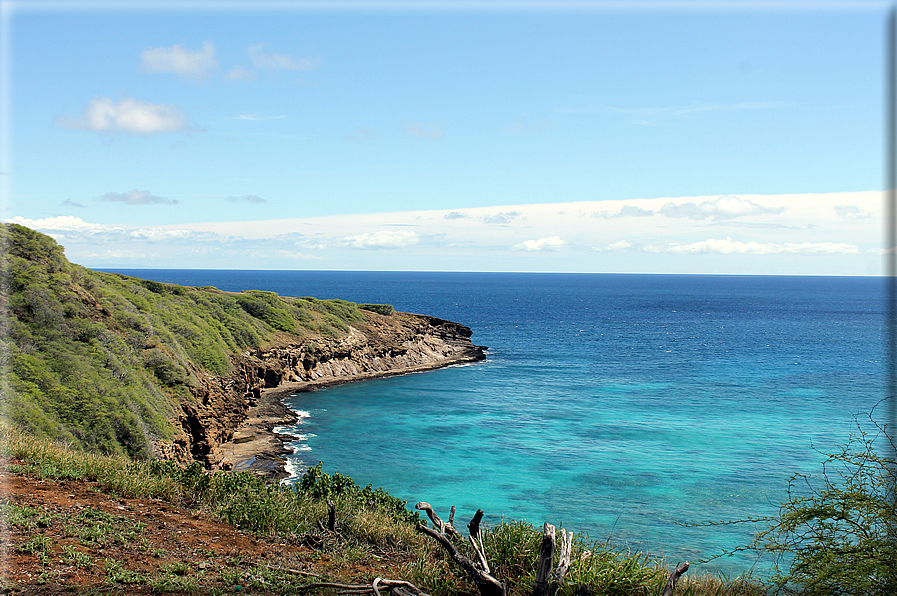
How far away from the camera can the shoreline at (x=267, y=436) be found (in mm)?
32312

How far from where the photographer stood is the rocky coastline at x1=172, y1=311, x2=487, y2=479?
103 feet

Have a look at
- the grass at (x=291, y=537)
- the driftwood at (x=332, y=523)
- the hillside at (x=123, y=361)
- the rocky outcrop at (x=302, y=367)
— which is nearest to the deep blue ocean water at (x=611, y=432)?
the rocky outcrop at (x=302, y=367)

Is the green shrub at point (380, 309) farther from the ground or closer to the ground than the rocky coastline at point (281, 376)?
farther from the ground

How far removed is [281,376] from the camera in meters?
55.8

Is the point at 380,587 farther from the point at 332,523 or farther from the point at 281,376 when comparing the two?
the point at 281,376

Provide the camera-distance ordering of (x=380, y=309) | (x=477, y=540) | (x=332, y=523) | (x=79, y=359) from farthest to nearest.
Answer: (x=380, y=309)
(x=79, y=359)
(x=332, y=523)
(x=477, y=540)

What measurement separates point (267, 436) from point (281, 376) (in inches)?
698

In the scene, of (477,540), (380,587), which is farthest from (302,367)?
(380,587)

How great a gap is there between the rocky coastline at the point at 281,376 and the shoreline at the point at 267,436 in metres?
0.06

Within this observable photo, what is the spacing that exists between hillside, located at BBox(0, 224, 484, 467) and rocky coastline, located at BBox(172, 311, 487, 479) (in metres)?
0.16

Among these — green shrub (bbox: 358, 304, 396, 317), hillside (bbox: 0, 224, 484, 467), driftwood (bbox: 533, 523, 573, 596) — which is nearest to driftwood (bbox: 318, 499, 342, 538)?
driftwood (bbox: 533, 523, 573, 596)

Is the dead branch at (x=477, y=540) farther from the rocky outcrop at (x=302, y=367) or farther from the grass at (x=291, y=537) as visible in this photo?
the rocky outcrop at (x=302, y=367)

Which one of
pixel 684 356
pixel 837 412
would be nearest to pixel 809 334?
pixel 684 356

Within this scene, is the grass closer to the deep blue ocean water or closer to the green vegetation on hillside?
the deep blue ocean water
